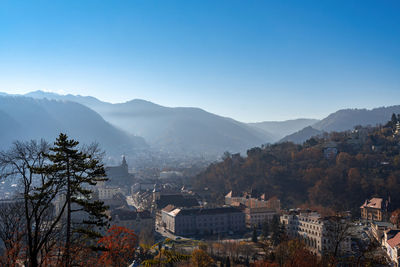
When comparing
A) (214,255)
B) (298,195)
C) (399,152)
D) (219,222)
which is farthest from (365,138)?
(214,255)

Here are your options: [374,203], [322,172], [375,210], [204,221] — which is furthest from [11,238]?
[322,172]

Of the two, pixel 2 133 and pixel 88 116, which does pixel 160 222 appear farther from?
pixel 88 116

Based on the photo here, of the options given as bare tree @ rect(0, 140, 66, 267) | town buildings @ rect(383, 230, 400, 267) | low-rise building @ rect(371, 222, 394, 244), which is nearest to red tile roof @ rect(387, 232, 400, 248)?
town buildings @ rect(383, 230, 400, 267)

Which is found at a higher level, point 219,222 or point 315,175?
point 315,175

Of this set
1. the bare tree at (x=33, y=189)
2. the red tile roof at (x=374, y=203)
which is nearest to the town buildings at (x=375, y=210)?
the red tile roof at (x=374, y=203)

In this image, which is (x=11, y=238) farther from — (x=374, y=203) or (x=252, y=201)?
(x=252, y=201)
